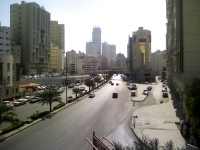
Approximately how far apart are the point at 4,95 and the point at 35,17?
2329 inches

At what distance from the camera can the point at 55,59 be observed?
385 feet

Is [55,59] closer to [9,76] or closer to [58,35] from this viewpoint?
[58,35]

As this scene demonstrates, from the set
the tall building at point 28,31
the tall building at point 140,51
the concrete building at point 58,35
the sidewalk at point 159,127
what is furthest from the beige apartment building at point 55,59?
the sidewalk at point 159,127

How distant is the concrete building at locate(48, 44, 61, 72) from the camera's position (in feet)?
377

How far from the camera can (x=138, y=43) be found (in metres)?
102

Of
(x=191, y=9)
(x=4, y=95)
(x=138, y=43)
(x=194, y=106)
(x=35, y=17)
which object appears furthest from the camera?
(x=138, y=43)

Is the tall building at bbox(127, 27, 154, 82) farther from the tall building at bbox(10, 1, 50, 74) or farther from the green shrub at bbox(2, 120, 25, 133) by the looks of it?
the green shrub at bbox(2, 120, 25, 133)

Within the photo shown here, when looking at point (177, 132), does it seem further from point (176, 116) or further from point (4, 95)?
point (4, 95)

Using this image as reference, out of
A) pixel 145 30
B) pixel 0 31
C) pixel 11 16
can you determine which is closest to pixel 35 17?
pixel 11 16

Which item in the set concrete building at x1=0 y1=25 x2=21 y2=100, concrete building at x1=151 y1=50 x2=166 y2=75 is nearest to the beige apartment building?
concrete building at x1=151 y1=50 x2=166 y2=75

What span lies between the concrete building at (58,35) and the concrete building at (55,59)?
1.21m

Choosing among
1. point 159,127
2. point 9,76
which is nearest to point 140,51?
point 9,76

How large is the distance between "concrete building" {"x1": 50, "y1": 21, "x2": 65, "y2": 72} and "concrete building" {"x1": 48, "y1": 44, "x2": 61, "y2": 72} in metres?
1.21

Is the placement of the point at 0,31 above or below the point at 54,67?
above
